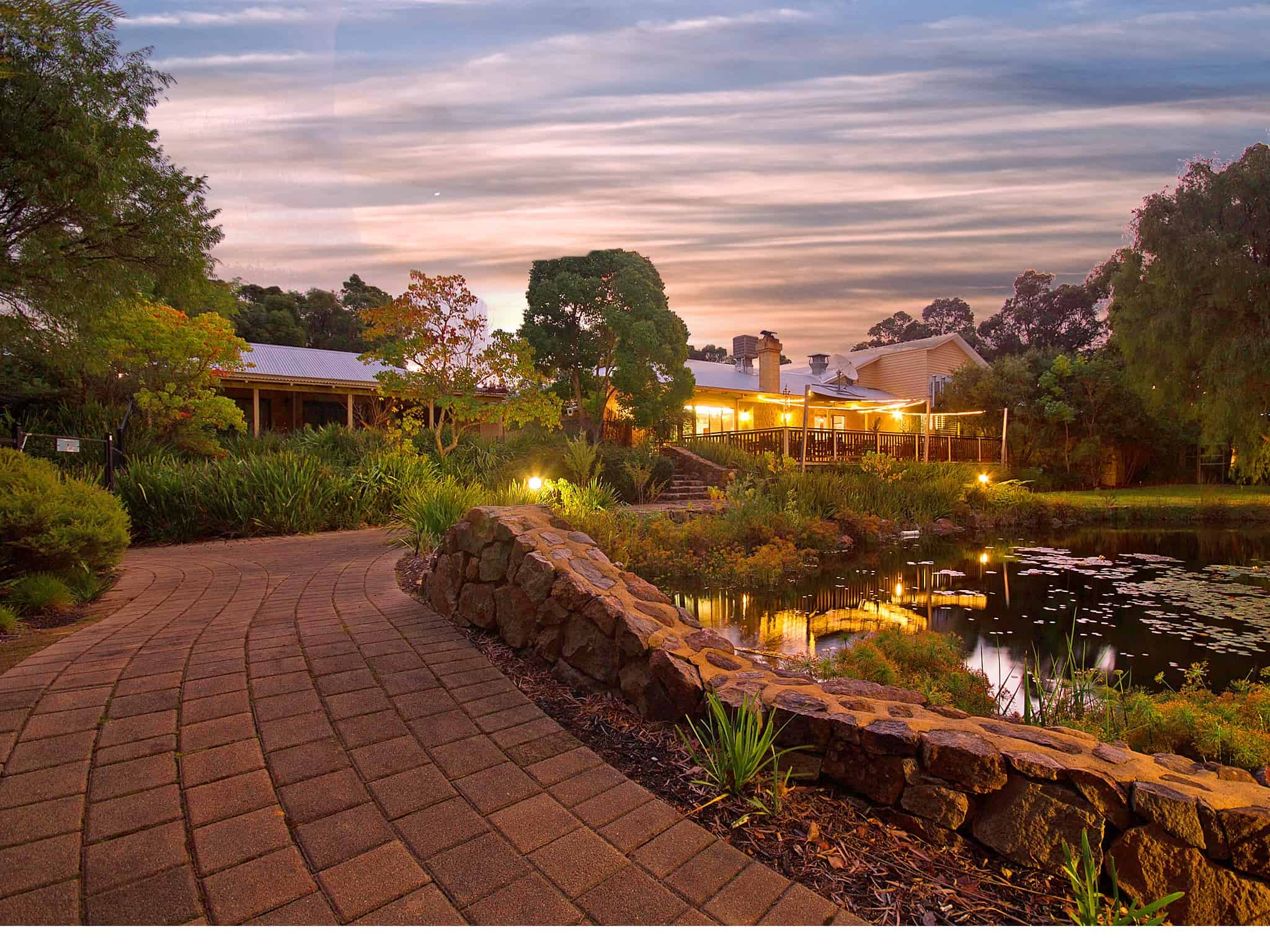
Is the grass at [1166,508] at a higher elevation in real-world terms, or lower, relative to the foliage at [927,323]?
lower

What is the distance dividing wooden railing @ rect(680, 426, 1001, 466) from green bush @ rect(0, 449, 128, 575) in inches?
490

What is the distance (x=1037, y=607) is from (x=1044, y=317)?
35.5 m

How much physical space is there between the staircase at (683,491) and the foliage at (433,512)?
21.4ft

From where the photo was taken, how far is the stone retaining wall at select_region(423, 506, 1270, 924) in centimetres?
163

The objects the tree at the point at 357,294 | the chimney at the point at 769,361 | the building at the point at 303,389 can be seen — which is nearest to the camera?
the building at the point at 303,389

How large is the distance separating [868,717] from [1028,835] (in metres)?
0.52

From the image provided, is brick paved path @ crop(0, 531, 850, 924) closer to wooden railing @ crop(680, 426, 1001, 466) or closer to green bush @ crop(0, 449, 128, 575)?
green bush @ crop(0, 449, 128, 575)

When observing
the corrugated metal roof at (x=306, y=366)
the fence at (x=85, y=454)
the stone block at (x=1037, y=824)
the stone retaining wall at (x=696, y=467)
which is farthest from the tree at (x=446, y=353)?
the stone block at (x=1037, y=824)

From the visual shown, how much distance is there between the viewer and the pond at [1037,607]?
479 centimetres

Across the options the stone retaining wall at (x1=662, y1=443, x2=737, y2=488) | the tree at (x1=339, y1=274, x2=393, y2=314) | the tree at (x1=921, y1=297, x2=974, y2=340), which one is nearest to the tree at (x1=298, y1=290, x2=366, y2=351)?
the tree at (x1=339, y1=274, x2=393, y2=314)

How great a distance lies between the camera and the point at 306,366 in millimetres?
16641

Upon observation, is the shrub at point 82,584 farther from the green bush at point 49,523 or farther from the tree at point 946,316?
the tree at point 946,316

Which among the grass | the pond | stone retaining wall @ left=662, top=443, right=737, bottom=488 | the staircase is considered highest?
stone retaining wall @ left=662, top=443, right=737, bottom=488

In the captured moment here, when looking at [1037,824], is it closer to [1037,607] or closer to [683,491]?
[1037,607]
